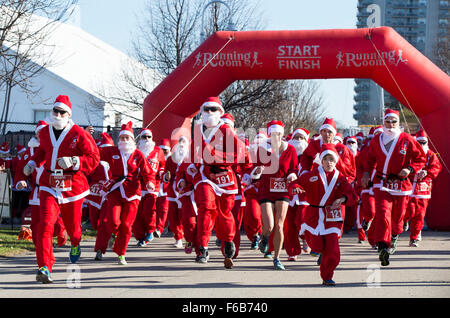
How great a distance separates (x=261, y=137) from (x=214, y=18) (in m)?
15.8

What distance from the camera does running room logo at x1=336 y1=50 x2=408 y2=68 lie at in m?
16.8

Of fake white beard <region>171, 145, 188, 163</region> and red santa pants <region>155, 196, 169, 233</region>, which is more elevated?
fake white beard <region>171, 145, 188, 163</region>

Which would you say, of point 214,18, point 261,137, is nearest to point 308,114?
point 214,18

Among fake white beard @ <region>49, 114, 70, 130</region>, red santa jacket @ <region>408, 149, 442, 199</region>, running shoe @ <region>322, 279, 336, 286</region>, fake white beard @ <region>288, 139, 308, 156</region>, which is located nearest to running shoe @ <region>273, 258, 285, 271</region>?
running shoe @ <region>322, 279, 336, 286</region>

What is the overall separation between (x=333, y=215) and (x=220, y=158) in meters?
2.11

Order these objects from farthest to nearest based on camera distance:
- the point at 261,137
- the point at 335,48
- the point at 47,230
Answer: the point at 335,48, the point at 261,137, the point at 47,230

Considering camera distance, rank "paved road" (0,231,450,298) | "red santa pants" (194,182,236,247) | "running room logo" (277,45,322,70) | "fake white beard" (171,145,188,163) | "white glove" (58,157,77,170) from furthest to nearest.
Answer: "running room logo" (277,45,322,70) < "fake white beard" (171,145,188,163) < "red santa pants" (194,182,236,247) < "white glove" (58,157,77,170) < "paved road" (0,231,450,298)

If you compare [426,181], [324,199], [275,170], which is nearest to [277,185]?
[275,170]

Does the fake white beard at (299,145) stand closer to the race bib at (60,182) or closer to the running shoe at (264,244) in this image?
the running shoe at (264,244)

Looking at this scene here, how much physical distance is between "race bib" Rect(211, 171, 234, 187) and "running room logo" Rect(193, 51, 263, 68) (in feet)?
23.1

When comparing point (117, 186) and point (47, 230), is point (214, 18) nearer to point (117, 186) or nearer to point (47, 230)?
point (117, 186)

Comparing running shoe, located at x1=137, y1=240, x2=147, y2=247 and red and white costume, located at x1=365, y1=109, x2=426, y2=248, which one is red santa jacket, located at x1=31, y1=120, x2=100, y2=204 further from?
running shoe, located at x1=137, y1=240, x2=147, y2=247

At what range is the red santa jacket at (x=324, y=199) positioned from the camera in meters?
9.08

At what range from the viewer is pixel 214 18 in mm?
27391
